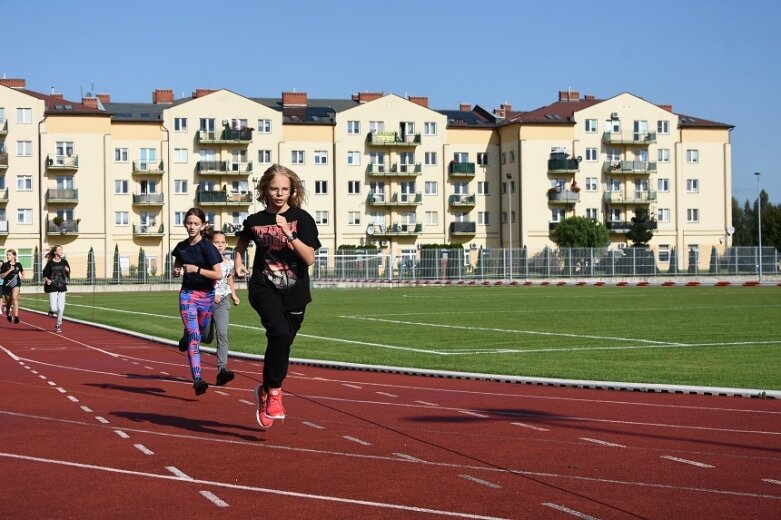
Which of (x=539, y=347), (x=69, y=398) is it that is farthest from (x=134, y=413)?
(x=539, y=347)

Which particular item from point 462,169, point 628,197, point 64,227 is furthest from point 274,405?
point 628,197

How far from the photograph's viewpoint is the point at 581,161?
10138 cm

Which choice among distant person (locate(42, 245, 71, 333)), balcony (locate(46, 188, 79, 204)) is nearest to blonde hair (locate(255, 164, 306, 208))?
distant person (locate(42, 245, 71, 333))

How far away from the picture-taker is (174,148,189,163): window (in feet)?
Answer: 315

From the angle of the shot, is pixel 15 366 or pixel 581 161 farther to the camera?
pixel 581 161

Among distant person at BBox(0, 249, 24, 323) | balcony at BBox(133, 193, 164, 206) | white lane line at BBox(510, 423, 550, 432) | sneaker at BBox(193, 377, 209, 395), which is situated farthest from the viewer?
balcony at BBox(133, 193, 164, 206)

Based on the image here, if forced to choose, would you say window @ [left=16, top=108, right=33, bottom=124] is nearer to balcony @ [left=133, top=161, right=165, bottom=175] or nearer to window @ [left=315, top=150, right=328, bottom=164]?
balcony @ [left=133, top=161, right=165, bottom=175]

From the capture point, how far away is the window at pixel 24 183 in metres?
91.9

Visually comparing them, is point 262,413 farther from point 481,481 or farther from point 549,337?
point 549,337

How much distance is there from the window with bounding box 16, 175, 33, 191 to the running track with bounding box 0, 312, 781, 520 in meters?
81.1

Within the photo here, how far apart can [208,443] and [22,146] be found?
285 feet

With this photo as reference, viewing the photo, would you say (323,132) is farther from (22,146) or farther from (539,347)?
(539,347)

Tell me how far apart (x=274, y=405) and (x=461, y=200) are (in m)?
93.0

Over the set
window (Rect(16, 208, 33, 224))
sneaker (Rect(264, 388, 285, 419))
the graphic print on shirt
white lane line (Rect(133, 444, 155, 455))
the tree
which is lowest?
white lane line (Rect(133, 444, 155, 455))
